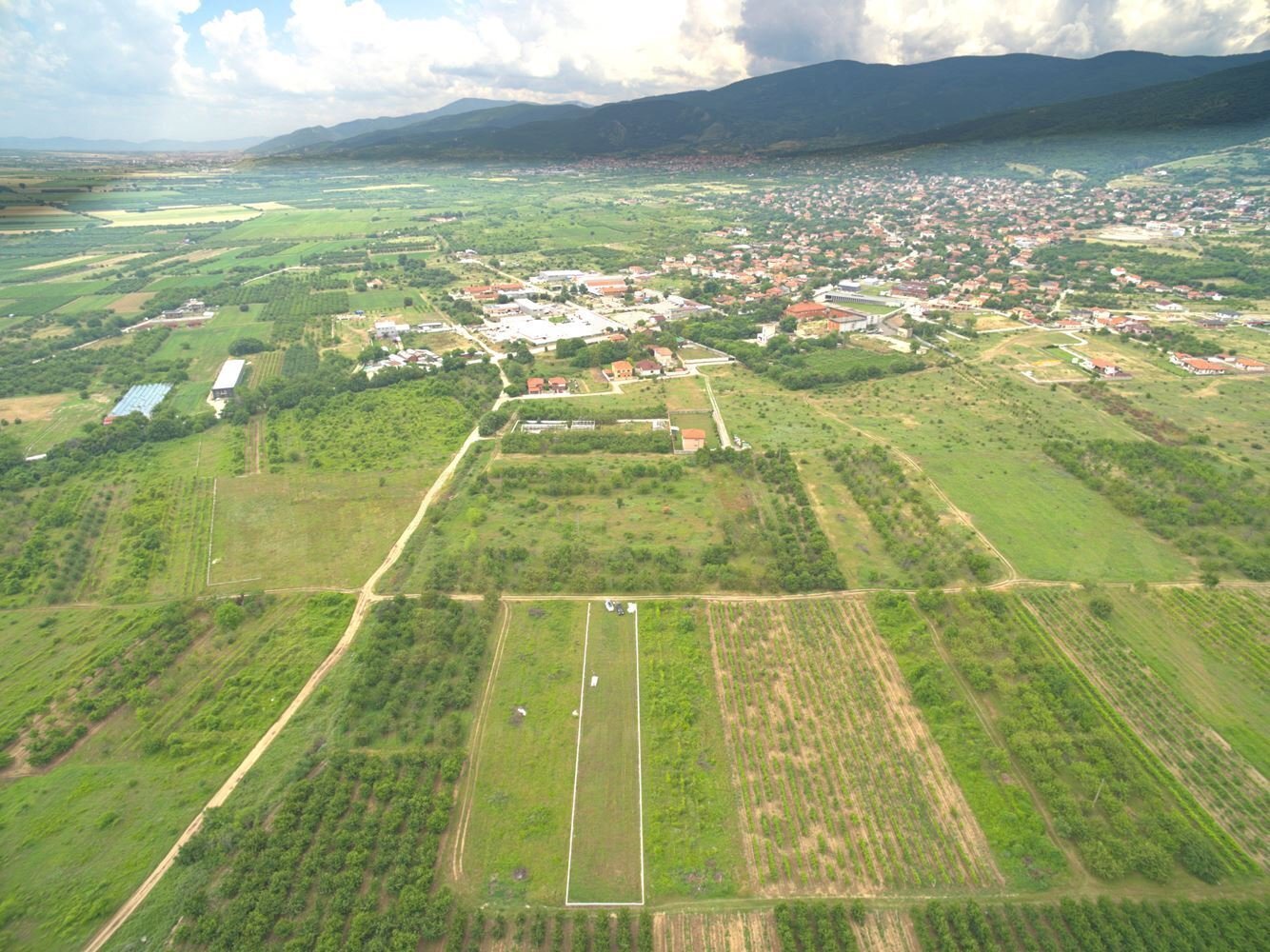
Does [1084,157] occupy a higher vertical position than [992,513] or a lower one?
higher

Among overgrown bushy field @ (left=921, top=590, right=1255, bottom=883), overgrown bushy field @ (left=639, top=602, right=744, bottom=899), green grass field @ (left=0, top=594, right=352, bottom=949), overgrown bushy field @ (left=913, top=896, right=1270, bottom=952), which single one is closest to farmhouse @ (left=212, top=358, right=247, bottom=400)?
green grass field @ (left=0, top=594, right=352, bottom=949)

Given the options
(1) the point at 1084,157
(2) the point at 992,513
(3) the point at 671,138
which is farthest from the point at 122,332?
(1) the point at 1084,157

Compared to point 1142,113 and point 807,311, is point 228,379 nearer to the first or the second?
point 807,311

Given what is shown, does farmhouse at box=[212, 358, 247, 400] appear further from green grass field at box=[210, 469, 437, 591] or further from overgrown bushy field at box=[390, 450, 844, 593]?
overgrown bushy field at box=[390, 450, 844, 593]

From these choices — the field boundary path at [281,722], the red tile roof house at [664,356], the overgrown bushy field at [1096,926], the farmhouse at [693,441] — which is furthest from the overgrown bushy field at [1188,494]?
the field boundary path at [281,722]

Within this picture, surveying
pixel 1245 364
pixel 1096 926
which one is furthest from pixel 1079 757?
pixel 1245 364

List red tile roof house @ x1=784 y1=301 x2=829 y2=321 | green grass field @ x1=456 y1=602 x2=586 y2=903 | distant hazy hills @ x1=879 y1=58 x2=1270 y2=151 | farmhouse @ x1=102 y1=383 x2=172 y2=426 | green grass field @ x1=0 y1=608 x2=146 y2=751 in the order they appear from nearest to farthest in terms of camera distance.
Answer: green grass field @ x1=456 y1=602 x2=586 y2=903 < green grass field @ x1=0 y1=608 x2=146 y2=751 < farmhouse @ x1=102 y1=383 x2=172 y2=426 < red tile roof house @ x1=784 y1=301 x2=829 y2=321 < distant hazy hills @ x1=879 y1=58 x2=1270 y2=151

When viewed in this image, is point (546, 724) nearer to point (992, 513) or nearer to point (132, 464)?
Result: point (992, 513)
